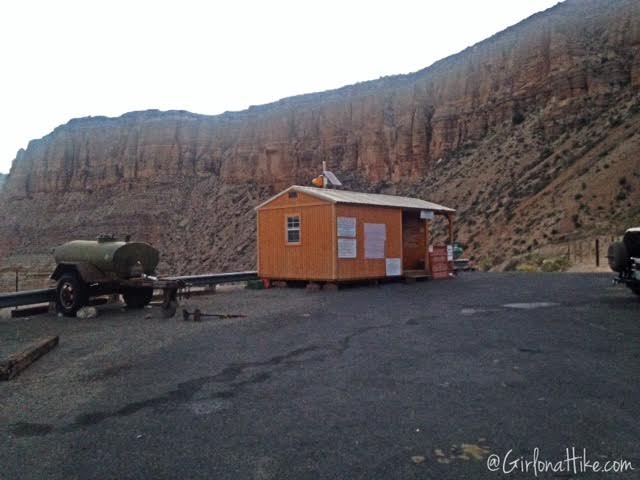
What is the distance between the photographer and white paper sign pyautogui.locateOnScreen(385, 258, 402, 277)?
19.8m

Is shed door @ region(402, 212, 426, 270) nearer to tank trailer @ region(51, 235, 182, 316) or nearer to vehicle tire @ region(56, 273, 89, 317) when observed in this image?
tank trailer @ region(51, 235, 182, 316)

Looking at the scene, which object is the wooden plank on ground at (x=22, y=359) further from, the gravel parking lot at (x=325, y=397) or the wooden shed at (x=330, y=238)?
the wooden shed at (x=330, y=238)

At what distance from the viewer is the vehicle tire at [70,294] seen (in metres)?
→ 12.7

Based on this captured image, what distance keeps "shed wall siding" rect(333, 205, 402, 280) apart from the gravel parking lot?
724 centimetres

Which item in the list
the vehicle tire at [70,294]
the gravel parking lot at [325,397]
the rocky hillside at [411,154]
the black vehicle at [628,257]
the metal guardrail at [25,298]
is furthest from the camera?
the rocky hillside at [411,154]

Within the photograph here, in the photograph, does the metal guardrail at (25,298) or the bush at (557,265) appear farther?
the bush at (557,265)

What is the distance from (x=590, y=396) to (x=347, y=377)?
258cm

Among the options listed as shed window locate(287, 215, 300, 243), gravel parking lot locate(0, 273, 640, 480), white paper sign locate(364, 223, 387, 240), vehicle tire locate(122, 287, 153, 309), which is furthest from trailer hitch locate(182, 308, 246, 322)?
white paper sign locate(364, 223, 387, 240)

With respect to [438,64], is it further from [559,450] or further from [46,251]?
[559,450]

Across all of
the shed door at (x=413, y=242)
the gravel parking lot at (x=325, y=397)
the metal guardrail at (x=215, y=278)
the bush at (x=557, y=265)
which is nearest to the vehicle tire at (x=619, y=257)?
the gravel parking lot at (x=325, y=397)

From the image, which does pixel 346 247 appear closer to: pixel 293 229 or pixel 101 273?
pixel 293 229

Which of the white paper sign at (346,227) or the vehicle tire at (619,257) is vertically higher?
the white paper sign at (346,227)

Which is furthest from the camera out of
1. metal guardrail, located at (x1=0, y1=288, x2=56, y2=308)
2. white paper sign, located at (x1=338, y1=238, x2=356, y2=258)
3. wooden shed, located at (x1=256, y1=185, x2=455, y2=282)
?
wooden shed, located at (x1=256, y1=185, x2=455, y2=282)

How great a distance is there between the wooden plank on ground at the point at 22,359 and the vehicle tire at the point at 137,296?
5.35 meters
